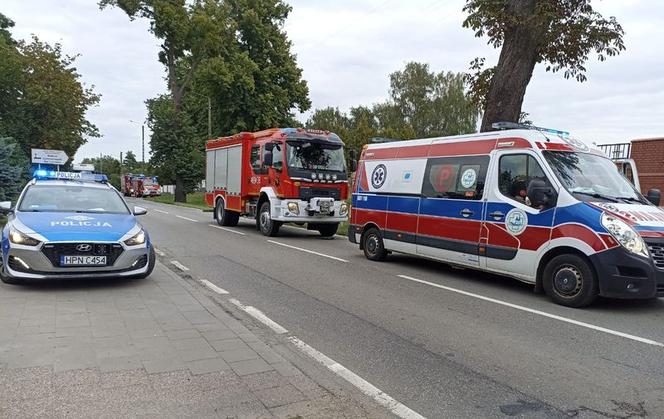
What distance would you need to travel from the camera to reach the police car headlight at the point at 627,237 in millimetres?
6535

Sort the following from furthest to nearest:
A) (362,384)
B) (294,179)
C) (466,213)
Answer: (294,179) → (466,213) → (362,384)

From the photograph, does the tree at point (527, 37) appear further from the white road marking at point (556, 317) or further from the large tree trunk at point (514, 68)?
the white road marking at point (556, 317)

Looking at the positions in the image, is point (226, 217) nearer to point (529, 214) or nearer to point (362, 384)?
point (529, 214)

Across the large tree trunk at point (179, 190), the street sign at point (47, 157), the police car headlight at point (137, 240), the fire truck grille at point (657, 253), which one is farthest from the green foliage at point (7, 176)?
the large tree trunk at point (179, 190)

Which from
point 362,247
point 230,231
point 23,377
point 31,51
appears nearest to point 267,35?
point 31,51

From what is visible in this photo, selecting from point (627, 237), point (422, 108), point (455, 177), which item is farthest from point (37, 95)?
point (422, 108)

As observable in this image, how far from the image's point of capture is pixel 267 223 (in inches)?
611

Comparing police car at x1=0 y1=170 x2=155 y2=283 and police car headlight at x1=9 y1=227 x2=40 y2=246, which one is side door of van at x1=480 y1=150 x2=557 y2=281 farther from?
police car headlight at x1=9 y1=227 x2=40 y2=246

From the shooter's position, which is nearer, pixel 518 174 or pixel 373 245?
pixel 518 174

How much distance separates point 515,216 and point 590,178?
1.18m

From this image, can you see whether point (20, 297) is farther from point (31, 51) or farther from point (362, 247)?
point (31, 51)

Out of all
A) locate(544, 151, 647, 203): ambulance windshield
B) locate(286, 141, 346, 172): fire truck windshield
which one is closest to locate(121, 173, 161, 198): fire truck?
locate(286, 141, 346, 172): fire truck windshield

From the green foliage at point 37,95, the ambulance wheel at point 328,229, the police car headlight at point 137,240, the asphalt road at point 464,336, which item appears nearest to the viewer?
the asphalt road at point 464,336

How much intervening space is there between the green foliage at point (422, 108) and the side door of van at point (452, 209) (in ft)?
164
